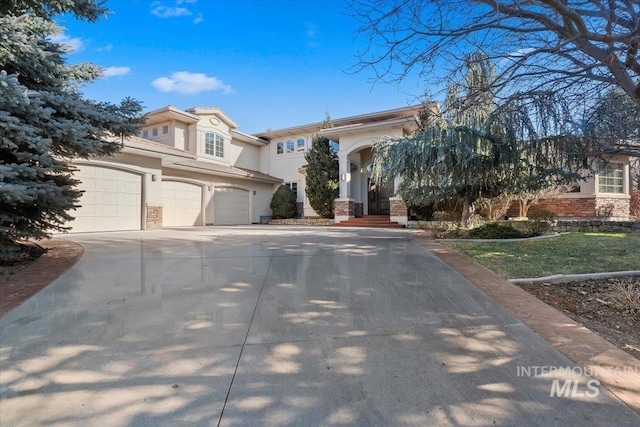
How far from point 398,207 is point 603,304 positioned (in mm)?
11677

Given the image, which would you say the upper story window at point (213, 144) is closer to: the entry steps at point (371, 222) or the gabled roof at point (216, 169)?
the gabled roof at point (216, 169)

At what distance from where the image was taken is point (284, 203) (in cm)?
2002

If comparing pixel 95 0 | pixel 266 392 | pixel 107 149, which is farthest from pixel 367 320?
pixel 95 0

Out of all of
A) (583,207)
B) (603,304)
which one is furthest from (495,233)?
(583,207)

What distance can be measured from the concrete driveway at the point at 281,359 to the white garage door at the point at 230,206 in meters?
13.9

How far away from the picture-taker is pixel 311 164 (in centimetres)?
1803

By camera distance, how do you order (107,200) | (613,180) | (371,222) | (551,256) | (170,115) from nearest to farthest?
(551,256) → (107,200) → (613,180) → (371,222) → (170,115)

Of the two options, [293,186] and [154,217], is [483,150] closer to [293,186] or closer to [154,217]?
[154,217]

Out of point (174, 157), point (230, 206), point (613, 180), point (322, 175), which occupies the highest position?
point (174, 157)

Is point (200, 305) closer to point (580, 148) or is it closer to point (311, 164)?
point (580, 148)

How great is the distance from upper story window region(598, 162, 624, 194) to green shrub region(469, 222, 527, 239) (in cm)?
907

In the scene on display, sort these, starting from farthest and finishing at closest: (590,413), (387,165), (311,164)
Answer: (311,164) < (387,165) < (590,413)

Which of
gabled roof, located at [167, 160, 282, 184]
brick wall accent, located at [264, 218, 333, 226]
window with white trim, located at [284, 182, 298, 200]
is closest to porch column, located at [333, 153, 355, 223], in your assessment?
brick wall accent, located at [264, 218, 333, 226]

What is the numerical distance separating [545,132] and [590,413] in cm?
574
